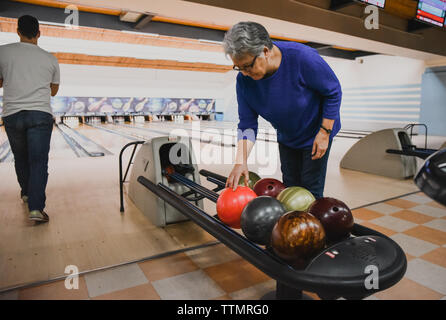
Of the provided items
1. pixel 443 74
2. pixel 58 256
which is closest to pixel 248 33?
pixel 58 256

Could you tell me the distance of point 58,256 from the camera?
1806mm

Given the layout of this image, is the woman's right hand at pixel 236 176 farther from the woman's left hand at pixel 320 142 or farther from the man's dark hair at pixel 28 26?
the man's dark hair at pixel 28 26

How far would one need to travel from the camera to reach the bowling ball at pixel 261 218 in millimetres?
1187

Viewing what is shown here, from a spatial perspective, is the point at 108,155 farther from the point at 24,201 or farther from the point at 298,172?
the point at 298,172

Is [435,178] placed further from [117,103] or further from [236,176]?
[117,103]

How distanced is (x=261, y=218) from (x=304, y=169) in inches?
23.3

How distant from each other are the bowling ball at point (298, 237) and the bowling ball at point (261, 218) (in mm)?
106

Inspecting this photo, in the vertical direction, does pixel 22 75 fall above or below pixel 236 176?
above

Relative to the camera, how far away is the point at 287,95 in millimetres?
1421
